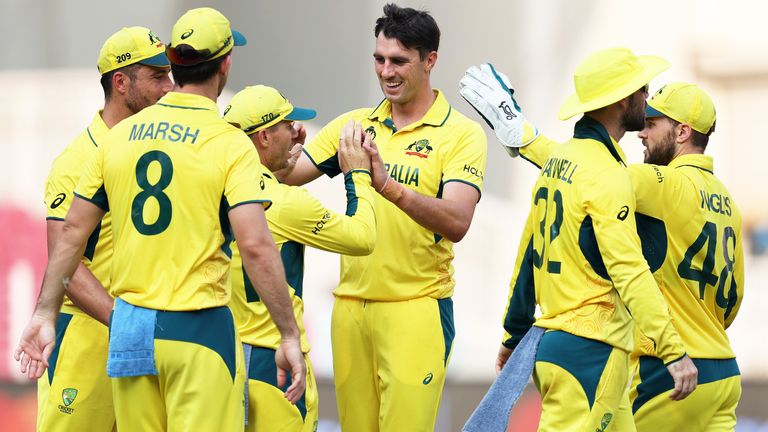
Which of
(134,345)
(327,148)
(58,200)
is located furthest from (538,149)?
(134,345)

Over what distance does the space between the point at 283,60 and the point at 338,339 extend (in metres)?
2.78

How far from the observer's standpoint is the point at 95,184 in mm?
4117

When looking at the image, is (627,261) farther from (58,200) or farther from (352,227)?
(58,200)

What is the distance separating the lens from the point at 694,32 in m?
7.30

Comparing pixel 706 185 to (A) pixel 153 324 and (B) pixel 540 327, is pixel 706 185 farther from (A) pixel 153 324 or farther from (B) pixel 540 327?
(A) pixel 153 324

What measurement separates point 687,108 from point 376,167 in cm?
136

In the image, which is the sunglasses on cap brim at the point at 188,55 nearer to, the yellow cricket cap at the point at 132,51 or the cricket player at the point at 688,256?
the yellow cricket cap at the point at 132,51

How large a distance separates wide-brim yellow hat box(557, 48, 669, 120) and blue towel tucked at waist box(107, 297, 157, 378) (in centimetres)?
161

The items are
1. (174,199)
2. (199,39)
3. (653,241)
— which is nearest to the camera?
(174,199)

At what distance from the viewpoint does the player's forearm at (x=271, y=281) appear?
4.01 m

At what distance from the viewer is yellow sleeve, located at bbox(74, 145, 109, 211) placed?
4.12 m

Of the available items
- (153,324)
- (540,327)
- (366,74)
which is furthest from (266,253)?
(366,74)

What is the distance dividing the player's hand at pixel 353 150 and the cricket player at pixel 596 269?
644 mm

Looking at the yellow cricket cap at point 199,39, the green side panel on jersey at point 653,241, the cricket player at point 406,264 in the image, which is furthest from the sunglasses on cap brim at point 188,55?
the green side panel on jersey at point 653,241
